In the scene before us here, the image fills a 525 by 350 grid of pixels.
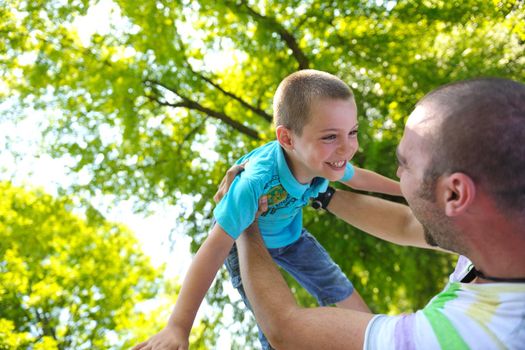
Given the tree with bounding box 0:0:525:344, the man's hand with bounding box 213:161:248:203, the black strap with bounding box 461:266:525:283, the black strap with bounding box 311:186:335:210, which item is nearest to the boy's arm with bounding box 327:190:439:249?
the black strap with bounding box 311:186:335:210

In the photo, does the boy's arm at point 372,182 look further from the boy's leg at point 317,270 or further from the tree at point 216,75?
the tree at point 216,75

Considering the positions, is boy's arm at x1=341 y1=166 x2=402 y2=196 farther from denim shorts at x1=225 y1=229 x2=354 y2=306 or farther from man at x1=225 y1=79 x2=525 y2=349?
man at x1=225 y1=79 x2=525 y2=349

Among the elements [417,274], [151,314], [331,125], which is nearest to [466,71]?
[417,274]

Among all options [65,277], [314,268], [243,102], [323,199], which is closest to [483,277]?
[323,199]

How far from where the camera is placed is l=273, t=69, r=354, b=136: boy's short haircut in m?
2.54

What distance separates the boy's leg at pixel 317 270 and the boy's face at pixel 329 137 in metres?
0.55

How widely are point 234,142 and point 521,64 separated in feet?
11.9

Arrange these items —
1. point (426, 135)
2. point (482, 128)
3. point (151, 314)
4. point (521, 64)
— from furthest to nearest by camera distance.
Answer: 1. point (151, 314)
2. point (521, 64)
3. point (426, 135)
4. point (482, 128)

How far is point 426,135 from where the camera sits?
5.18 ft

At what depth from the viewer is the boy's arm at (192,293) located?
199cm

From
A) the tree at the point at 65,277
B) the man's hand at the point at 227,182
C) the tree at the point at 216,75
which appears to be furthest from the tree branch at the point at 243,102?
the man's hand at the point at 227,182

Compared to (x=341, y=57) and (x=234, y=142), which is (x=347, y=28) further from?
(x=234, y=142)

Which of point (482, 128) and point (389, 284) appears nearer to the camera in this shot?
point (482, 128)

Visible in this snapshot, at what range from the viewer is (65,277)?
37.4 feet
